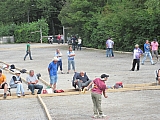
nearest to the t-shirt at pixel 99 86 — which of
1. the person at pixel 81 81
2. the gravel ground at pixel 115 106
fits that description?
the gravel ground at pixel 115 106

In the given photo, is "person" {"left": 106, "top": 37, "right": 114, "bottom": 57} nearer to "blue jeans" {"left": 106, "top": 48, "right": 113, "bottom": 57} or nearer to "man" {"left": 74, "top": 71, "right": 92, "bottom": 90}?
"blue jeans" {"left": 106, "top": 48, "right": 113, "bottom": 57}

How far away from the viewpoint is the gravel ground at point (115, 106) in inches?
434

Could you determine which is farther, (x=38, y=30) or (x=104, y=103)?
(x=38, y=30)

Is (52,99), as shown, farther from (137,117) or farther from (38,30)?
(38,30)

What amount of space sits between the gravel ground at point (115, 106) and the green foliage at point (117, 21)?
56.4 ft

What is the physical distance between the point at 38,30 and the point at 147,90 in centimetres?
6424

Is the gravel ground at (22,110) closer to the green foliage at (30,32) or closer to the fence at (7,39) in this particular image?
the green foliage at (30,32)

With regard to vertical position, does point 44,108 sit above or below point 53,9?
below

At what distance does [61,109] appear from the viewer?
12391 millimetres

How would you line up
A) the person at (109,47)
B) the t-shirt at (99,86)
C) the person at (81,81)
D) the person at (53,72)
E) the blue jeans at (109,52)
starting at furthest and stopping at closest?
the blue jeans at (109,52) < the person at (109,47) < the person at (53,72) < the person at (81,81) < the t-shirt at (99,86)

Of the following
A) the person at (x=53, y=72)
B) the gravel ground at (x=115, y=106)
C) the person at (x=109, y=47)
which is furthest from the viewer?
the person at (x=109, y=47)

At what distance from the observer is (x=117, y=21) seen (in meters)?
38.7

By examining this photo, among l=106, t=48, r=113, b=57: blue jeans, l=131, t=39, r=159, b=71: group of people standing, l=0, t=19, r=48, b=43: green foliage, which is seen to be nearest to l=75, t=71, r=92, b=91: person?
l=131, t=39, r=159, b=71: group of people standing

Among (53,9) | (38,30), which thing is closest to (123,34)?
(38,30)
